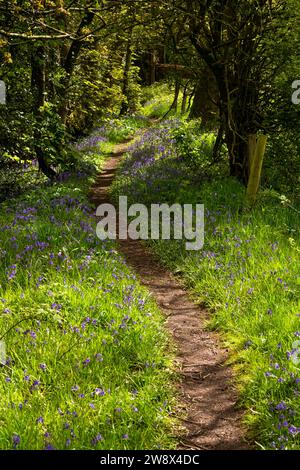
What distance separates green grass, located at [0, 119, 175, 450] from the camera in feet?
12.5

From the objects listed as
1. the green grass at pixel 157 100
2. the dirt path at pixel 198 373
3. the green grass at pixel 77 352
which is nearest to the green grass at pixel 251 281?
the dirt path at pixel 198 373

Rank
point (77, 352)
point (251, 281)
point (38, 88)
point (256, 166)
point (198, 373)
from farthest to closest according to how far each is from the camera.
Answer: point (38, 88), point (256, 166), point (251, 281), point (198, 373), point (77, 352)

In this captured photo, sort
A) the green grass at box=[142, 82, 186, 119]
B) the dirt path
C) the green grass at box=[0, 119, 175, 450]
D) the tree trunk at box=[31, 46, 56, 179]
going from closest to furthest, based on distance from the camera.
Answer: the green grass at box=[0, 119, 175, 450] < the dirt path < the tree trunk at box=[31, 46, 56, 179] < the green grass at box=[142, 82, 186, 119]

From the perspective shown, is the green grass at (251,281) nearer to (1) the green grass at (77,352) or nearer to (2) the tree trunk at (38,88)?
(1) the green grass at (77,352)

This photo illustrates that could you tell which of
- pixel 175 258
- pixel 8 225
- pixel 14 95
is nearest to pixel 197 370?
pixel 175 258

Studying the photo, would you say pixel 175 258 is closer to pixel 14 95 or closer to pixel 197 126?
pixel 14 95

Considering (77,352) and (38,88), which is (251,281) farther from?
(38,88)

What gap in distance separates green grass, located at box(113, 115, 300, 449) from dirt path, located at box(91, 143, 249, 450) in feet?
0.47

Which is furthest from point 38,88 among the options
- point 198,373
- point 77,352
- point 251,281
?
point 198,373

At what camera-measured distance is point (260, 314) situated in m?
5.46

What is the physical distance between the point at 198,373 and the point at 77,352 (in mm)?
1262

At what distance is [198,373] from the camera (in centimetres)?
500

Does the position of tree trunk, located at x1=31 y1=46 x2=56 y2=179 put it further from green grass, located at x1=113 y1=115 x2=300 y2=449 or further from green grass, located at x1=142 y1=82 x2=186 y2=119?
green grass, located at x1=142 y1=82 x2=186 y2=119

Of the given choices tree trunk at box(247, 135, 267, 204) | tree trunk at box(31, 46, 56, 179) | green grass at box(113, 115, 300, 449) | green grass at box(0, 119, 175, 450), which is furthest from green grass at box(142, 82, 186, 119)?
green grass at box(0, 119, 175, 450)
